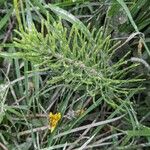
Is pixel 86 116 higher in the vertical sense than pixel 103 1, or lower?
lower

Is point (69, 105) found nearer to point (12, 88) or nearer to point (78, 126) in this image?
point (78, 126)

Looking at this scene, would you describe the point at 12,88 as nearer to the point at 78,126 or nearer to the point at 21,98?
the point at 21,98

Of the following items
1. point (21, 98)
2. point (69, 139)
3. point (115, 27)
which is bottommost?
point (69, 139)

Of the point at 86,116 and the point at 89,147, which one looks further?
the point at 86,116

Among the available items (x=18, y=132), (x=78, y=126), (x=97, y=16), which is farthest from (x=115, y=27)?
(x=18, y=132)

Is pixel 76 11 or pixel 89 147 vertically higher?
pixel 76 11

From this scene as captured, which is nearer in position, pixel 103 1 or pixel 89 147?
pixel 89 147

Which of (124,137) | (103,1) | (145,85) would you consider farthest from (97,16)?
(124,137)

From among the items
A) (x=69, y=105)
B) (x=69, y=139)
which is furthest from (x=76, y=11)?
(x=69, y=139)
